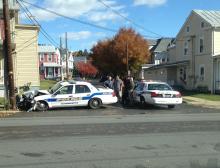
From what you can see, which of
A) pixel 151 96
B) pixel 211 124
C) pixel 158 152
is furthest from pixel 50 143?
pixel 151 96

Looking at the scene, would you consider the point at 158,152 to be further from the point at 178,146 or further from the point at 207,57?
the point at 207,57

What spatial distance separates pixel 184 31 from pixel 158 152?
41.3 metres

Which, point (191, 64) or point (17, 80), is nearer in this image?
point (17, 80)

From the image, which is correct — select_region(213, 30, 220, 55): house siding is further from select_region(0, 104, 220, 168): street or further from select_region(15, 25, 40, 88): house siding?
select_region(0, 104, 220, 168): street

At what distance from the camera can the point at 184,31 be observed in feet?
165

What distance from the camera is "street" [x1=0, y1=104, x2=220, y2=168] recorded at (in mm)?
9094

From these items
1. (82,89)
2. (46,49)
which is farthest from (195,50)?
(46,49)

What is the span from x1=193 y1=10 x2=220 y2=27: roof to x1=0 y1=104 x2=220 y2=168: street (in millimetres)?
28331

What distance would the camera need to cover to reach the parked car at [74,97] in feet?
78.4

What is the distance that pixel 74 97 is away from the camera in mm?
24375

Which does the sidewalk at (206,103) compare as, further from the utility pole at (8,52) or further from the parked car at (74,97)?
the utility pole at (8,52)

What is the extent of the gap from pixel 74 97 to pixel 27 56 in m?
10.9

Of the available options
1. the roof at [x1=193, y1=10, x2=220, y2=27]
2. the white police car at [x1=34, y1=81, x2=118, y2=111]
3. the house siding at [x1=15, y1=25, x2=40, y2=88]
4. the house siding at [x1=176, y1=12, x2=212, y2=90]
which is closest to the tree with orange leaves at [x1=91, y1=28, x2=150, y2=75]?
the house siding at [x1=176, y1=12, x2=212, y2=90]

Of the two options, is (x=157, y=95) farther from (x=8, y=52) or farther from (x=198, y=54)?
(x=198, y=54)
